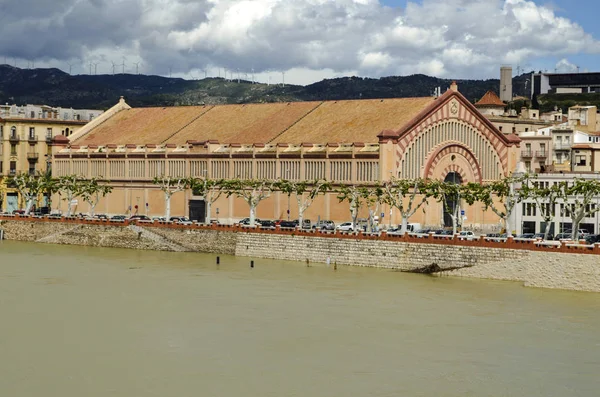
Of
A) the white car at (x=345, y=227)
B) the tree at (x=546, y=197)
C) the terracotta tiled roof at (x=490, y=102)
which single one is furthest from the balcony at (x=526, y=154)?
the white car at (x=345, y=227)

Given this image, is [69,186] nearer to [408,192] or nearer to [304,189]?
[304,189]

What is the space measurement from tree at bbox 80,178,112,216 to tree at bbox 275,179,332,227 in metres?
20.8

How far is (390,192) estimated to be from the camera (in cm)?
10288

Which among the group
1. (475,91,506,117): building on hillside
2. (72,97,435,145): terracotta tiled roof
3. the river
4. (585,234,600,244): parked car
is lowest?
the river

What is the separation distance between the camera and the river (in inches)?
2057

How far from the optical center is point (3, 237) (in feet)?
397

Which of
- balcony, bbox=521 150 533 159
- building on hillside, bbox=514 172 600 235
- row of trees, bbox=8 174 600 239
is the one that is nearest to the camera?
row of trees, bbox=8 174 600 239

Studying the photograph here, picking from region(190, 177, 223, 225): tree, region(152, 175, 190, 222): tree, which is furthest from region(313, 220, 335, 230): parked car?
region(152, 175, 190, 222): tree

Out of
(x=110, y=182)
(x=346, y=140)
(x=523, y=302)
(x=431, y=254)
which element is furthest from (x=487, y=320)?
(x=110, y=182)

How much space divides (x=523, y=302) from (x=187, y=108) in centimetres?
7810

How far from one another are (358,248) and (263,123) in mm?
40282

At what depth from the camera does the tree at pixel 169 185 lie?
11931cm

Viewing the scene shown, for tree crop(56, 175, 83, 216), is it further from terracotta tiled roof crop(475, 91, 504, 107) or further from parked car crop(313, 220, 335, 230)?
terracotta tiled roof crop(475, 91, 504, 107)

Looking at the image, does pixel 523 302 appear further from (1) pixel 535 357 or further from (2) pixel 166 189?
(2) pixel 166 189
